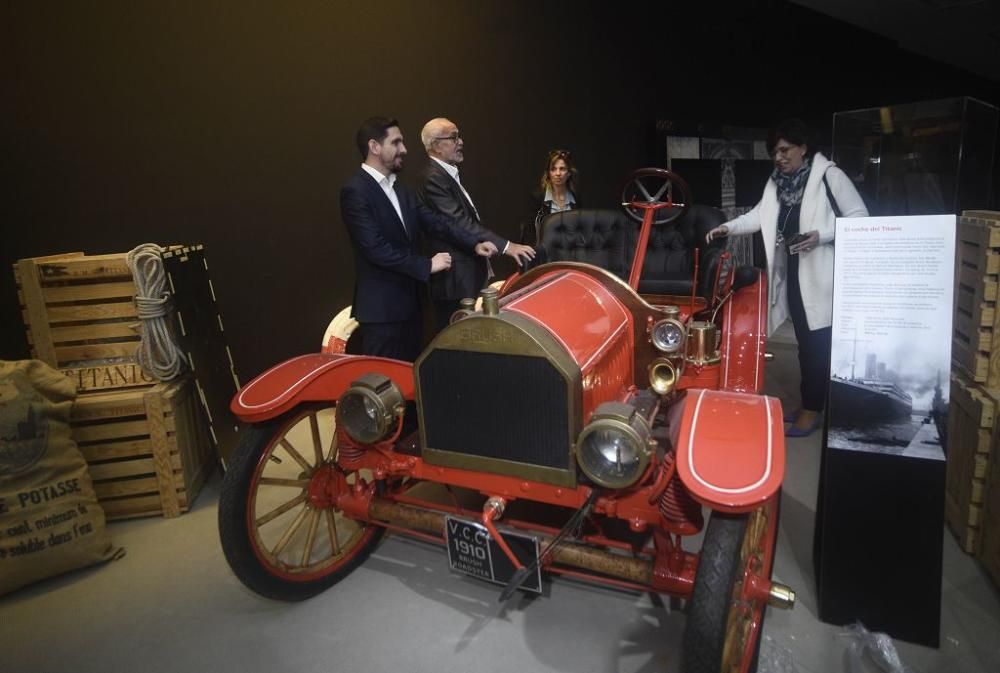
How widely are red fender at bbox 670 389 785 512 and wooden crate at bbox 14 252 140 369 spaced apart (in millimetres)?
2605

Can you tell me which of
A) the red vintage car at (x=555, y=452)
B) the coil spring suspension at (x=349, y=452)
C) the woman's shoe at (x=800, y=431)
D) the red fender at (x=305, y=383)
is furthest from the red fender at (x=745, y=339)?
the coil spring suspension at (x=349, y=452)

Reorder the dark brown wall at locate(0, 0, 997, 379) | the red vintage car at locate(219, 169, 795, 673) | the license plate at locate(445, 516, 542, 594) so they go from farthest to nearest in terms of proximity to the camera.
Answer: the dark brown wall at locate(0, 0, 997, 379) < the license plate at locate(445, 516, 542, 594) < the red vintage car at locate(219, 169, 795, 673)

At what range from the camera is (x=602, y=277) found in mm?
2396

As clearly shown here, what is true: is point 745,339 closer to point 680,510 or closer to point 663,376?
A: point 663,376

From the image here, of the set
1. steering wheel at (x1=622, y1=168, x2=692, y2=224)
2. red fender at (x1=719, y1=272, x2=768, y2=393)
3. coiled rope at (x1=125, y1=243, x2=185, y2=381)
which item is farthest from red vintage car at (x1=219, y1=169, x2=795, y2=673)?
coiled rope at (x1=125, y1=243, x2=185, y2=381)

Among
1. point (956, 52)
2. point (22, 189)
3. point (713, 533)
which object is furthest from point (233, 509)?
point (956, 52)

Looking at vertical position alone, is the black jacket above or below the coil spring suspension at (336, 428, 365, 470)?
above

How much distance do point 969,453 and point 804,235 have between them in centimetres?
124

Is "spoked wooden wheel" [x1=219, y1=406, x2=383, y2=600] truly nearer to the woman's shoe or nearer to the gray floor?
the gray floor

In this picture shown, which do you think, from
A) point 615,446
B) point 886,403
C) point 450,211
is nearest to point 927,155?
point 886,403

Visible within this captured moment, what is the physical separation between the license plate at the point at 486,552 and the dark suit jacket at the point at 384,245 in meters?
1.48

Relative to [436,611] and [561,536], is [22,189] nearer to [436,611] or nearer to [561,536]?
[436,611]

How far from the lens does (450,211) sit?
3332mm

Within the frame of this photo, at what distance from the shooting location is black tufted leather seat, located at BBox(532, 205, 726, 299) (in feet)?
10.9
